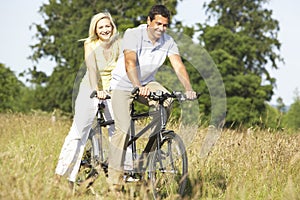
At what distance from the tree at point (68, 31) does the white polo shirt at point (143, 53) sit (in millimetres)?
28998

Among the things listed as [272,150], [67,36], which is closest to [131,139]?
[272,150]

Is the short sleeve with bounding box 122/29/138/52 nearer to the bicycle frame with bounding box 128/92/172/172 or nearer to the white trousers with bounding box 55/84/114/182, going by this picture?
the bicycle frame with bounding box 128/92/172/172

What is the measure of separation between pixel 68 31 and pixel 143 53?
3416cm

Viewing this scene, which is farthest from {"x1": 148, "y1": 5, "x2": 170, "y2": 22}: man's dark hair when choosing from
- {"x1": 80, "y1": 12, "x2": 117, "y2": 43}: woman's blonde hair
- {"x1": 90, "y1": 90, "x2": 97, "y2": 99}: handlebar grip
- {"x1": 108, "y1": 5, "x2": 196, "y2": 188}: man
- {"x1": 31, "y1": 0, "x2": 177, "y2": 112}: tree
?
{"x1": 31, "y1": 0, "x2": 177, "y2": 112}: tree

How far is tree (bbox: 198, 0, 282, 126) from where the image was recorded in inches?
1513

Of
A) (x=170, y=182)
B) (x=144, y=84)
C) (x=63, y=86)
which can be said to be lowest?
(x=170, y=182)

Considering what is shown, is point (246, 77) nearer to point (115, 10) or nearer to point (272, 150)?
point (115, 10)

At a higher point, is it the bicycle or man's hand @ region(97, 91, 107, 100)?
man's hand @ region(97, 91, 107, 100)

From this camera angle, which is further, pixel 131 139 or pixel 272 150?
pixel 272 150

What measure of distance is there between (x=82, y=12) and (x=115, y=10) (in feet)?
7.56

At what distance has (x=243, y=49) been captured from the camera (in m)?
39.4

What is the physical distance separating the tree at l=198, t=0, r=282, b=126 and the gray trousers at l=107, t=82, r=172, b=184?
3209cm

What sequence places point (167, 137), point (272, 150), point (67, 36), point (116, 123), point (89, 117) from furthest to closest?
point (67, 36) → point (272, 150) → point (89, 117) → point (116, 123) → point (167, 137)

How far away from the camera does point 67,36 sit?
37.2m
